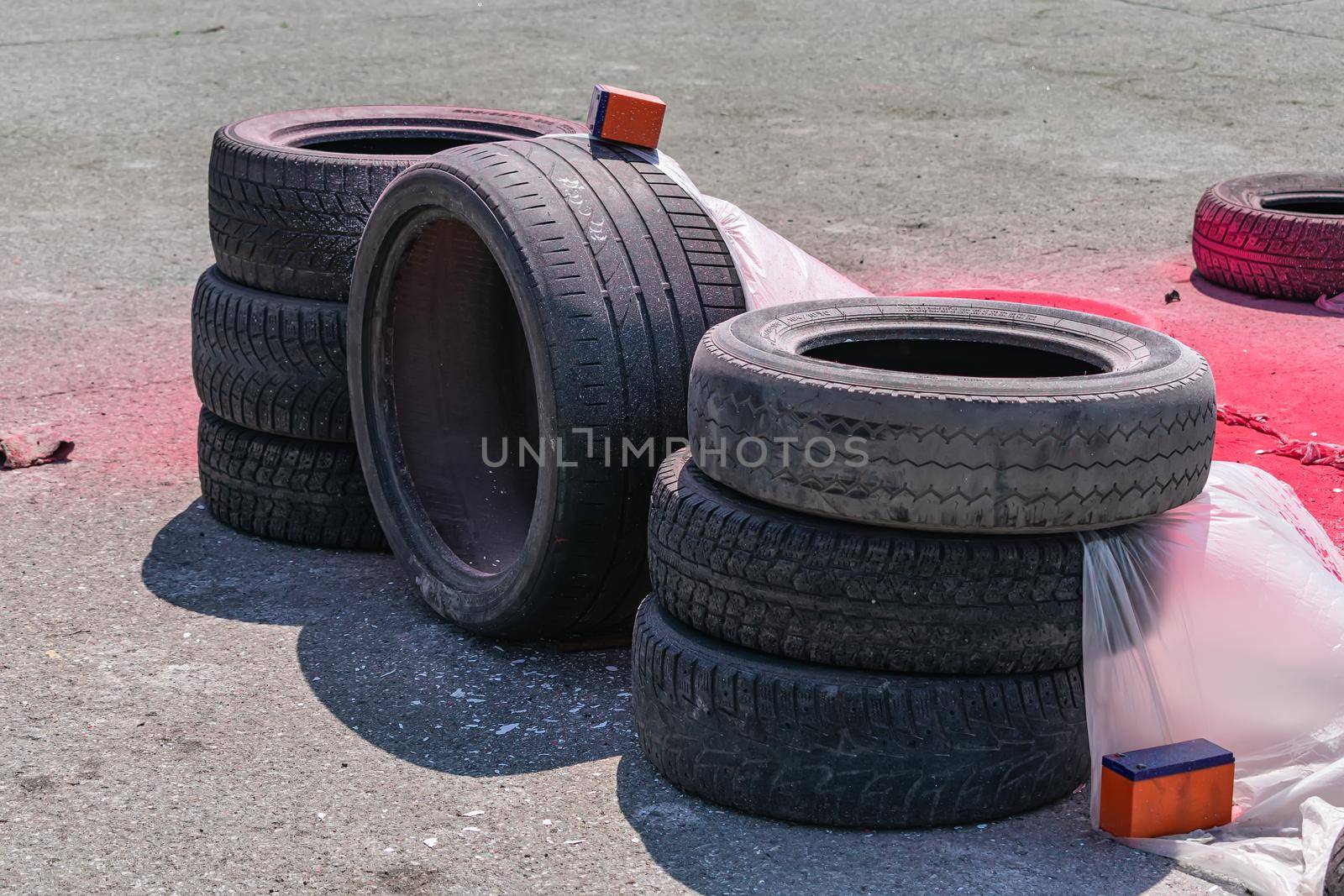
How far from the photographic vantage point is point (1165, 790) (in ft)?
10.7

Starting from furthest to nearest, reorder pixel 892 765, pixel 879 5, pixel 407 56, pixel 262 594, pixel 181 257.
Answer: pixel 879 5 < pixel 407 56 < pixel 181 257 < pixel 262 594 < pixel 892 765

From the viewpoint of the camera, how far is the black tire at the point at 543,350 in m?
3.98

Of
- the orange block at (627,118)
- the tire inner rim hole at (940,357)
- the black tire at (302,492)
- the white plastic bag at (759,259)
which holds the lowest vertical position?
the black tire at (302,492)

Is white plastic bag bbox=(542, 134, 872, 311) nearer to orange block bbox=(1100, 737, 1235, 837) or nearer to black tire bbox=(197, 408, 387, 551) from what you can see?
black tire bbox=(197, 408, 387, 551)

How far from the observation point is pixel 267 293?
5121mm

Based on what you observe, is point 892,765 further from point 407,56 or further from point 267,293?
point 407,56

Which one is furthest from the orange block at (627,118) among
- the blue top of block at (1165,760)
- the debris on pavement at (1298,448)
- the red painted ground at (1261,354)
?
the debris on pavement at (1298,448)

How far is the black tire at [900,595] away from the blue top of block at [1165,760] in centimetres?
23

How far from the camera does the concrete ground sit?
333cm

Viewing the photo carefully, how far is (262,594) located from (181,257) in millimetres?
4403

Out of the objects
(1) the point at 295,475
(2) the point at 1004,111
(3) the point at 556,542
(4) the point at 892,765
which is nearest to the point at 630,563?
(3) the point at 556,542

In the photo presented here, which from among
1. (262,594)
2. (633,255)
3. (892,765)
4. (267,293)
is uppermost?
(633,255)

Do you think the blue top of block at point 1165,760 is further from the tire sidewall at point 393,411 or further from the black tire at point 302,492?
the black tire at point 302,492

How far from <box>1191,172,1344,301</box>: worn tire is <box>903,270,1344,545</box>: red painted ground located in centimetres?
12
